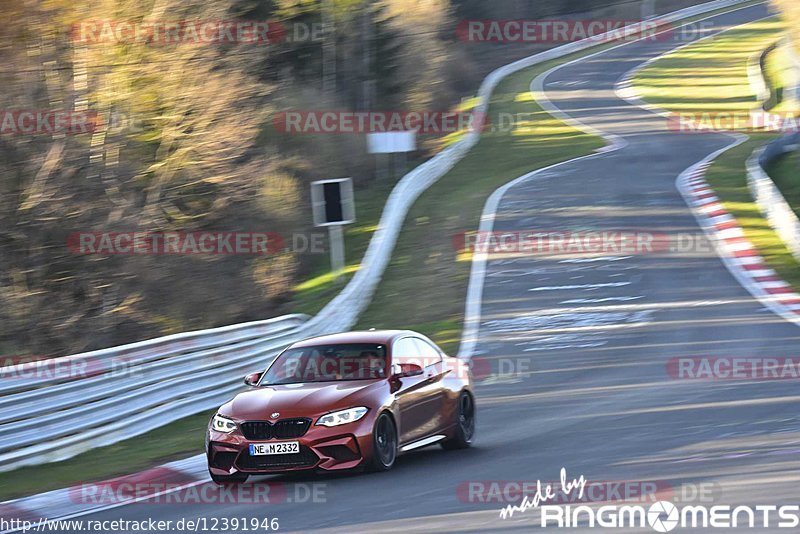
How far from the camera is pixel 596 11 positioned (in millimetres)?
82812

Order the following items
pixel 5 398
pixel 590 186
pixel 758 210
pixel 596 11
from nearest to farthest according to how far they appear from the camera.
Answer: pixel 5 398 → pixel 758 210 → pixel 590 186 → pixel 596 11

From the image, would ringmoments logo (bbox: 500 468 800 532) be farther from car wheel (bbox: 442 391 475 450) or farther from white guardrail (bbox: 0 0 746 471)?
white guardrail (bbox: 0 0 746 471)

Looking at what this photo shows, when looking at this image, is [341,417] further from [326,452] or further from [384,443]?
[384,443]

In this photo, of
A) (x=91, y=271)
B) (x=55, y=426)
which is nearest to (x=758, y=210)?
(x=91, y=271)

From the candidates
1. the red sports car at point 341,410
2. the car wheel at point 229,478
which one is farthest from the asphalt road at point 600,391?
the car wheel at point 229,478

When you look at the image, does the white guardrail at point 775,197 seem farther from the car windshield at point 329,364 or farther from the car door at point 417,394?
the car windshield at point 329,364

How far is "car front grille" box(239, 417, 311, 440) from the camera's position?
1005 cm

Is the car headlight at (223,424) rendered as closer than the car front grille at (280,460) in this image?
No

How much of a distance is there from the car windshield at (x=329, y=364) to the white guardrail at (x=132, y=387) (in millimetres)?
2563

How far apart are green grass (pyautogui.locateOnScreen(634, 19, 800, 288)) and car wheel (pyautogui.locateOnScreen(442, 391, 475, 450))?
10.9 metres

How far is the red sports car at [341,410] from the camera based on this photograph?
32.9 feet

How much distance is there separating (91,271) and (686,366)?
14468mm

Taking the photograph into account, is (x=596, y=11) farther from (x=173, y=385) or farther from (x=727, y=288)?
(x=173, y=385)

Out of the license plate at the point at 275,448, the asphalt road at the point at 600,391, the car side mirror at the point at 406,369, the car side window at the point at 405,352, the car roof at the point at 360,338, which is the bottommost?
the asphalt road at the point at 600,391
